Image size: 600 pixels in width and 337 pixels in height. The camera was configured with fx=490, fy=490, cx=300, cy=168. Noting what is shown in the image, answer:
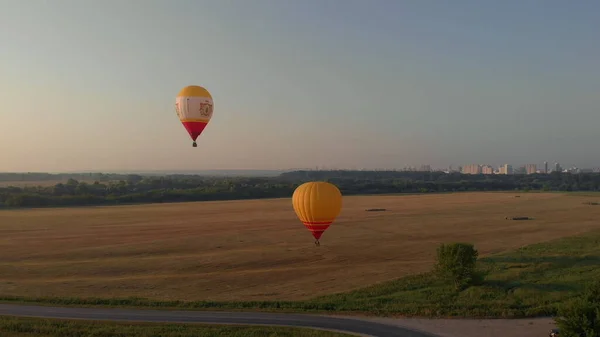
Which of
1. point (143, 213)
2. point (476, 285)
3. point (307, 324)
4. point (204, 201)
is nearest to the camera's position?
point (307, 324)

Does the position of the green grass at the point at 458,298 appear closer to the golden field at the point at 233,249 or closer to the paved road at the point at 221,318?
the paved road at the point at 221,318

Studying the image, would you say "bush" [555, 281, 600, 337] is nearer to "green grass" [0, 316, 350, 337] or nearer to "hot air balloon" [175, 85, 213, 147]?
"green grass" [0, 316, 350, 337]

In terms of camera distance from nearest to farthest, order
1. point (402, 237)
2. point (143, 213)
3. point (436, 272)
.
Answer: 1. point (436, 272)
2. point (402, 237)
3. point (143, 213)

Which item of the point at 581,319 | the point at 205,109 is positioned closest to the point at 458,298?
the point at 581,319

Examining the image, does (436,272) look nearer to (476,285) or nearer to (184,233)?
(476,285)

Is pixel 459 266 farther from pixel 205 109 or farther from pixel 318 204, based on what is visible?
pixel 205 109

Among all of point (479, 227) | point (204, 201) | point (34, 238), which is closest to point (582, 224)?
point (479, 227)
